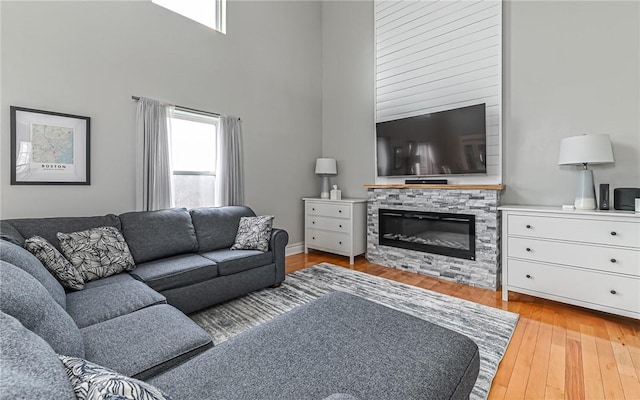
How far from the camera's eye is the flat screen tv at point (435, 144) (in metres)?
3.14

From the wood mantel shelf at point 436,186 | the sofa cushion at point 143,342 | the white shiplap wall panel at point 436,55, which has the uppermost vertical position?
the white shiplap wall panel at point 436,55

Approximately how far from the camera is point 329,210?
411 centimetres

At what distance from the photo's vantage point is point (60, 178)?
2494 mm

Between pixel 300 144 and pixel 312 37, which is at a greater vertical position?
pixel 312 37

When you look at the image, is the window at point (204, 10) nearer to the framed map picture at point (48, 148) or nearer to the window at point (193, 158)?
the window at point (193, 158)

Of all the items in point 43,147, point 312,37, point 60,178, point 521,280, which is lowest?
point 521,280

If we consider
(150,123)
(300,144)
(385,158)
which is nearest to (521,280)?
(385,158)

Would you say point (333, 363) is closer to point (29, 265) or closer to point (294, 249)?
point (29, 265)

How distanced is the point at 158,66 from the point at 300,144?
2115mm

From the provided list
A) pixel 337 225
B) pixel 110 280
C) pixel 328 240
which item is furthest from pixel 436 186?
pixel 110 280

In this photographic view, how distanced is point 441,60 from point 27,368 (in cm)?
415

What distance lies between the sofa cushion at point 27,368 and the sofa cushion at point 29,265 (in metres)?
1.00

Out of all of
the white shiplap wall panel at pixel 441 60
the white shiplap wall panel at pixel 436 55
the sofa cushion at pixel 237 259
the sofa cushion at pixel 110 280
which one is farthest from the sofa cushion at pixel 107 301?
the white shiplap wall panel at pixel 436 55

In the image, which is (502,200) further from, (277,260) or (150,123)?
(150,123)
